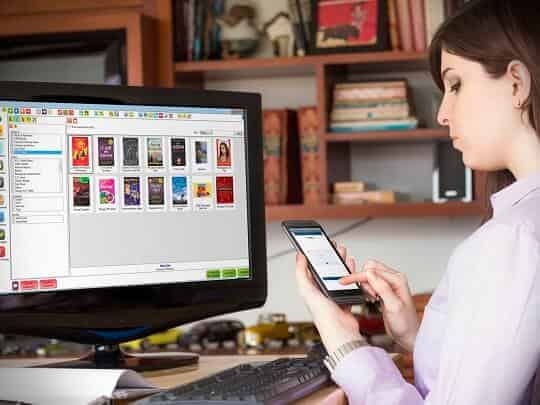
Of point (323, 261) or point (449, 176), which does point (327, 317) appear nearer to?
point (323, 261)

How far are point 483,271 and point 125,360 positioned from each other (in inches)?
27.1

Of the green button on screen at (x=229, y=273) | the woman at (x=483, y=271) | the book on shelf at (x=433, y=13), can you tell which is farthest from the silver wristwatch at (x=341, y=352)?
the book on shelf at (x=433, y=13)

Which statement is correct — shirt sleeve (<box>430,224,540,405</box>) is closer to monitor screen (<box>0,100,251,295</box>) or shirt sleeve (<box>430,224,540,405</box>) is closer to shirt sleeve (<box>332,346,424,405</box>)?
shirt sleeve (<box>332,346,424,405</box>)

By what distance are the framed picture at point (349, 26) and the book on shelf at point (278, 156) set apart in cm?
23

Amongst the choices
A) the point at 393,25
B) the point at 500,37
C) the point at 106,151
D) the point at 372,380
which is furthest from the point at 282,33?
the point at 372,380

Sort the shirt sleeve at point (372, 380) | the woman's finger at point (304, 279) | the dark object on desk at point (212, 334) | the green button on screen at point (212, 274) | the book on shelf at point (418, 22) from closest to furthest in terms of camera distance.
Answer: the shirt sleeve at point (372, 380), the woman's finger at point (304, 279), the green button on screen at point (212, 274), the dark object on desk at point (212, 334), the book on shelf at point (418, 22)

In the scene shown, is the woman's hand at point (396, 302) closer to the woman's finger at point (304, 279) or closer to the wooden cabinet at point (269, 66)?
the woman's finger at point (304, 279)

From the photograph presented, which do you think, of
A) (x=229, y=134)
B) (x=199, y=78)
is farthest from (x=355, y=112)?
(x=229, y=134)

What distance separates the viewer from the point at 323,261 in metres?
1.45

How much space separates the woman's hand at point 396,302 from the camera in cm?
149

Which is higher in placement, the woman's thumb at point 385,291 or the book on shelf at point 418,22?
the book on shelf at point 418,22

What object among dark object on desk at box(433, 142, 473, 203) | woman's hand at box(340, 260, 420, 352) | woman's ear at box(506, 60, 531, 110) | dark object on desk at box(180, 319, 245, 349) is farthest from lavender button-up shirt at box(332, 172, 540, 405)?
dark object on desk at box(433, 142, 473, 203)

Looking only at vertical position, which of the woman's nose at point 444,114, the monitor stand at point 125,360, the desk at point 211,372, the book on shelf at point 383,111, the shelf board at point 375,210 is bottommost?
the desk at point 211,372

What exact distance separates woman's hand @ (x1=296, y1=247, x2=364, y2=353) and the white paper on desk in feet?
0.81
